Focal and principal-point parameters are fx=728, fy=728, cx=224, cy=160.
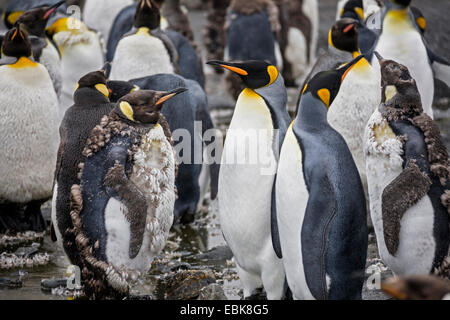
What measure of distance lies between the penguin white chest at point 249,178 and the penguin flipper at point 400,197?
58cm

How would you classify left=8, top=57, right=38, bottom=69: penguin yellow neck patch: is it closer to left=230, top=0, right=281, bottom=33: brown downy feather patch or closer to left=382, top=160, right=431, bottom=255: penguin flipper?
left=382, top=160, right=431, bottom=255: penguin flipper

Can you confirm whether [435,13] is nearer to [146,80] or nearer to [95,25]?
[95,25]

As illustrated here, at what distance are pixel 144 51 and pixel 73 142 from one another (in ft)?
6.68

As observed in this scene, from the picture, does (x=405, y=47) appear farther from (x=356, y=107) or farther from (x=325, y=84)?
(x=325, y=84)

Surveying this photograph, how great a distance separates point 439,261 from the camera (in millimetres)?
3533

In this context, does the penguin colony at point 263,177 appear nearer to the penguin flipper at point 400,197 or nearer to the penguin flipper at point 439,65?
the penguin flipper at point 400,197

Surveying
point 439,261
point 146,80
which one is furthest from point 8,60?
point 439,261

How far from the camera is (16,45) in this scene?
16.1ft

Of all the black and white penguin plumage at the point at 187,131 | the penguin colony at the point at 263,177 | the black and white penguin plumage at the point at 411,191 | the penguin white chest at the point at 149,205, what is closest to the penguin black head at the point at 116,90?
the penguin colony at the point at 263,177

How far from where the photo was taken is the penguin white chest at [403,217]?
3545mm

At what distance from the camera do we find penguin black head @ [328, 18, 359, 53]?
203 inches

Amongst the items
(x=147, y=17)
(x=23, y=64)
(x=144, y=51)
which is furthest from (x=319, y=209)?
(x=147, y=17)

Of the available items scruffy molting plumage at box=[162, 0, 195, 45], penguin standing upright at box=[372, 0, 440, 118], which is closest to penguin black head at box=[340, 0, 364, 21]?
penguin standing upright at box=[372, 0, 440, 118]

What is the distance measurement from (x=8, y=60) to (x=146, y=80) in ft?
3.13
